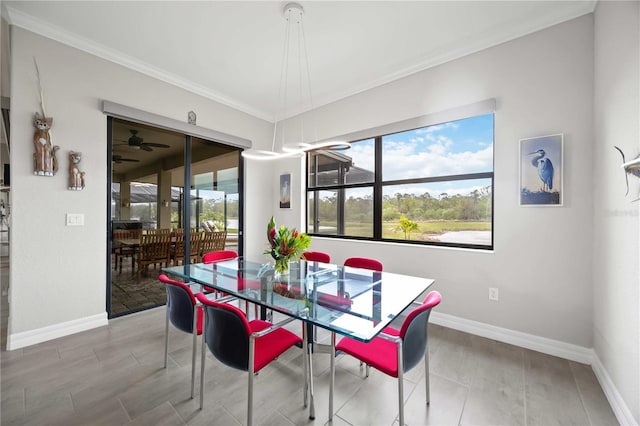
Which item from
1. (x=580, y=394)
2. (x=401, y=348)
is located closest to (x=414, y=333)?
(x=401, y=348)

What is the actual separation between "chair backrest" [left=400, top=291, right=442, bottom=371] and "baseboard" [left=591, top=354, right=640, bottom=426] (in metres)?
1.18

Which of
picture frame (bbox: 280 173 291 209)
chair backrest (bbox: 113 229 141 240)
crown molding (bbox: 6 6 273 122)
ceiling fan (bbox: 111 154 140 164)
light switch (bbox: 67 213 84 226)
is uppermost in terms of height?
crown molding (bbox: 6 6 273 122)

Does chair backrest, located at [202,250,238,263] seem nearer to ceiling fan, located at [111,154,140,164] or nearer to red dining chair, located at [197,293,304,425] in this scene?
red dining chair, located at [197,293,304,425]

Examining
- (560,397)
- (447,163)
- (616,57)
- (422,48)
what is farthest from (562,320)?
(422,48)

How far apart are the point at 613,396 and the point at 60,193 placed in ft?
15.6

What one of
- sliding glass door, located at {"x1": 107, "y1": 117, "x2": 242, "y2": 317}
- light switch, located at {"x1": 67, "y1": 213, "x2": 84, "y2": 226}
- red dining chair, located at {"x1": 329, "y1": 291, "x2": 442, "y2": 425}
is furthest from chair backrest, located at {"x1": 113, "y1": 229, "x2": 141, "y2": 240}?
red dining chair, located at {"x1": 329, "y1": 291, "x2": 442, "y2": 425}

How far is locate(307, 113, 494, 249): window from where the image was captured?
2.80 meters

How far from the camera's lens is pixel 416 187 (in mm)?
3217

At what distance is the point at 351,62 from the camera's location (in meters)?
3.03

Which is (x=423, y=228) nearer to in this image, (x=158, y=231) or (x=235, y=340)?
(x=235, y=340)

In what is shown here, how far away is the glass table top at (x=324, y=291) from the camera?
4.41 ft

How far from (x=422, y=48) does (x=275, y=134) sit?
2.71 meters

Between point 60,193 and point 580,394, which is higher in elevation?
point 60,193

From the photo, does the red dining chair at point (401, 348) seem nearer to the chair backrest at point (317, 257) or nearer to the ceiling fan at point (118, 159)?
the chair backrest at point (317, 257)
